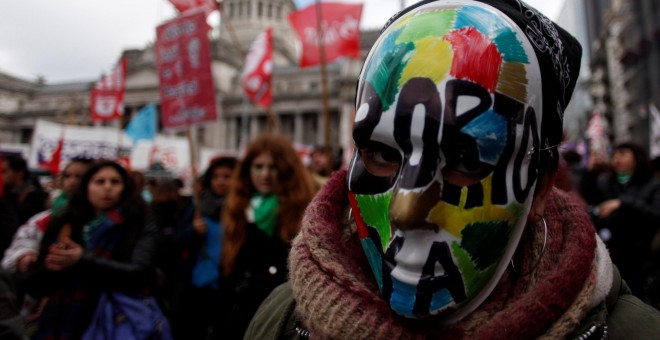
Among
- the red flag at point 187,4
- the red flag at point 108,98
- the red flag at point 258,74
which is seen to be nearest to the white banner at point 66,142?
the red flag at point 108,98

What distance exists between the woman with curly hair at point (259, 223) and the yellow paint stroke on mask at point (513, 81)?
1.97 meters

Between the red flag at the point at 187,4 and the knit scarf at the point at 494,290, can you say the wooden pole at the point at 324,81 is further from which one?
the knit scarf at the point at 494,290

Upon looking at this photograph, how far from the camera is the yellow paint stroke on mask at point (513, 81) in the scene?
91 cm

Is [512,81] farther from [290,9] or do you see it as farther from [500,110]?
[290,9]

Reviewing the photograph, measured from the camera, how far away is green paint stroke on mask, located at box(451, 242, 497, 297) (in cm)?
89

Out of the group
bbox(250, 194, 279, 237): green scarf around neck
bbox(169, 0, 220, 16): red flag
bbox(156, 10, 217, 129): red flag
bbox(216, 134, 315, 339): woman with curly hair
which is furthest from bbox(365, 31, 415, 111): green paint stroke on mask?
bbox(169, 0, 220, 16): red flag

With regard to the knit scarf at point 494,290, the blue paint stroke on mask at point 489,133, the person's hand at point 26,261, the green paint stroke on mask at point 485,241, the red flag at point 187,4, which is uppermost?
the red flag at point 187,4

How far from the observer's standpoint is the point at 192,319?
3336 mm

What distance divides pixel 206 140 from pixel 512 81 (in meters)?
46.8

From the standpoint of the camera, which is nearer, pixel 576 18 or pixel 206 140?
pixel 206 140

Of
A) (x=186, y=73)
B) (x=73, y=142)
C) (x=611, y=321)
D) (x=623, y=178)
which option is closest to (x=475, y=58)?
(x=611, y=321)

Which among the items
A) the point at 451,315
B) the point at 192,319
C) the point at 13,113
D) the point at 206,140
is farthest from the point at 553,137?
the point at 13,113

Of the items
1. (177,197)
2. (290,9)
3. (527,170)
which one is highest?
(290,9)

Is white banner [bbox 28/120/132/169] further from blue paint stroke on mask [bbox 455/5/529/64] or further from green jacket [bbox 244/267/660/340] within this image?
blue paint stroke on mask [bbox 455/5/529/64]
